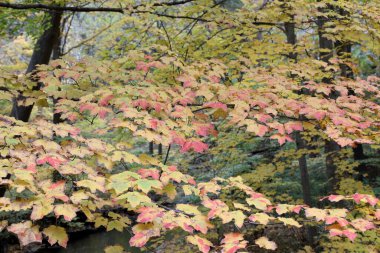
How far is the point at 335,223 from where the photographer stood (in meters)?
2.40

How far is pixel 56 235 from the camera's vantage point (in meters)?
2.16

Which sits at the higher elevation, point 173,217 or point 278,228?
point 173,217

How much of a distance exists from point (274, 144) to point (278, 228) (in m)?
5.29

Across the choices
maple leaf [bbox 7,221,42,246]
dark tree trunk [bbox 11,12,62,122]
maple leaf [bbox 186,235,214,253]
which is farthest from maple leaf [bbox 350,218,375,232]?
dark tree trunk [bbox 11,12,62,122]

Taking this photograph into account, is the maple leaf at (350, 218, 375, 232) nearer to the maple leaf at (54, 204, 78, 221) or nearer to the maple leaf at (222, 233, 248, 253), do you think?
the maple leaf at (222, 233, 248, 253)

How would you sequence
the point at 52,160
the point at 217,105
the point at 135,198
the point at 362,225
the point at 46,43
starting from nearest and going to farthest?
the point at 135,198, the point at 52,160, the point at 362,225, the point at 217,105, the point at 46,43

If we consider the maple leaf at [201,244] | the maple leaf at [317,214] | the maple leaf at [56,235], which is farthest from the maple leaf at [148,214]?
the maple leaf at [317,214]

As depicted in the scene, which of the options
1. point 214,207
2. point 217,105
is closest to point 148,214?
point 214,207

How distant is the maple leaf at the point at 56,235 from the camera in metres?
2.11

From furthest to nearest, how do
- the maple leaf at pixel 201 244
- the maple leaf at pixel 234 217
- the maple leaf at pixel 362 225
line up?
the maple leaf at pixel 362 225
the maple leaf at pixel 234 217
the maple leaf at pixel 201 244

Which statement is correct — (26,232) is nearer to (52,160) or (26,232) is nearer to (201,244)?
(52,160)

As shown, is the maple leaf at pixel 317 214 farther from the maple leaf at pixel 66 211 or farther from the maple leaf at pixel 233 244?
the maple leaf at pixel 66 211

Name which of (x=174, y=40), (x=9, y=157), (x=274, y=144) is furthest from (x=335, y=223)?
(x=274, y=144)

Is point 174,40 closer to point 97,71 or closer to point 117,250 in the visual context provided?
point 97,71
